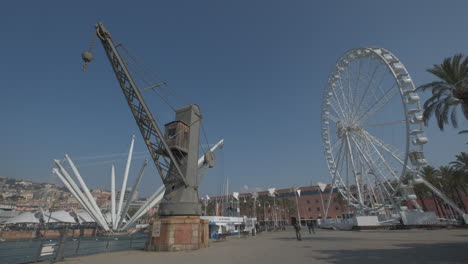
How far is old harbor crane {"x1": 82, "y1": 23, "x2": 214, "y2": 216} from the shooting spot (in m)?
16.5

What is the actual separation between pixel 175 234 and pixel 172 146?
6.00 metres

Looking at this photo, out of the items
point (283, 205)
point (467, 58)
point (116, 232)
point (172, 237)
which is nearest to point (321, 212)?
point (283, 205)

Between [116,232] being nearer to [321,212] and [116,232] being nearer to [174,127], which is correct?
[174,127]

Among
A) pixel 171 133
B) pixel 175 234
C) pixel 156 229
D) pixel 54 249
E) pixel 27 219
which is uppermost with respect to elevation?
pixel 171 133

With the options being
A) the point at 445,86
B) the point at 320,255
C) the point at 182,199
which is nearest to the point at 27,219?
the point at 182,199

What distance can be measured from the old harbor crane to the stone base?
0.64 meters

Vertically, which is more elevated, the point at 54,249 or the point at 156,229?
the point at 156,229

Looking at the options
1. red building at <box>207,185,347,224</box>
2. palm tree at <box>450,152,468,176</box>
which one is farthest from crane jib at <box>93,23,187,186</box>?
red building at <box>207,185,347,224</box>

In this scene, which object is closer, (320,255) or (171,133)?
(320,255)

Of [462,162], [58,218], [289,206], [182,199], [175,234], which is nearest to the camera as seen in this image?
[175,234]

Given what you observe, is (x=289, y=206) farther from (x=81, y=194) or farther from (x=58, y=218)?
(x=58, y=218)

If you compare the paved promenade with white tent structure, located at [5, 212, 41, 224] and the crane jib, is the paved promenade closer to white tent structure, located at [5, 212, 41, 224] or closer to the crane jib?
the crane jib

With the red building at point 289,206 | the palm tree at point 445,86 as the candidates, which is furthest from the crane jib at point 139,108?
the red building at point 289,206

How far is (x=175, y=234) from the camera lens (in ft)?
49.4
